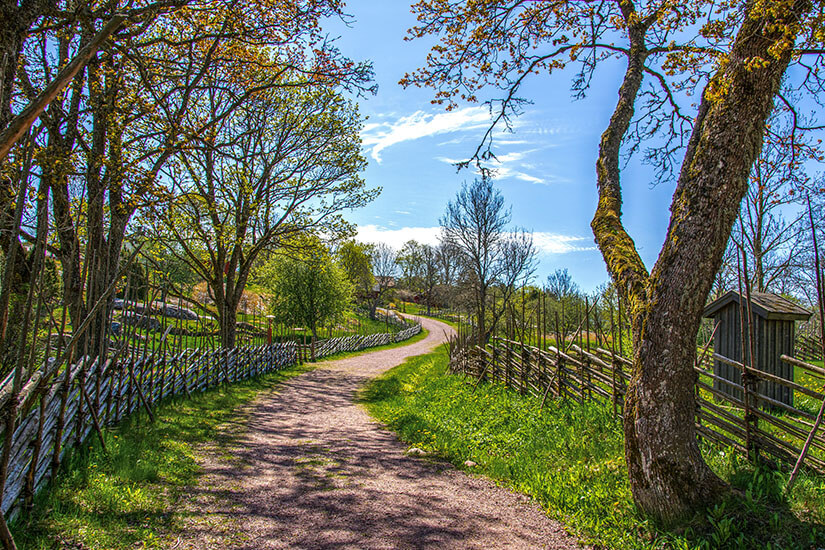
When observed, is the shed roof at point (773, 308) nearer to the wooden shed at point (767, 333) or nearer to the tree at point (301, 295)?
the wooden shed at point (767, 333)

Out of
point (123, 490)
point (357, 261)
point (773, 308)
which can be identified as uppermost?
point (357, 261)

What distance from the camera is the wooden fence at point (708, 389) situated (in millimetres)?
4094

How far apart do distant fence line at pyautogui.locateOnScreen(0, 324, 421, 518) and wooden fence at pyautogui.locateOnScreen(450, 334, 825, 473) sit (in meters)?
5.66

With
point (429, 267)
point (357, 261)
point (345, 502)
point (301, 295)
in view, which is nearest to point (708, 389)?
point (345, 502)

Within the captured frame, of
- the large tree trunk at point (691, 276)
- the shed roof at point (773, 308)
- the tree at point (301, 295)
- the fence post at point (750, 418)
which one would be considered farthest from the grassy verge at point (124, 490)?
the tree at point (301, 295)

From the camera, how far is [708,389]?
4.59 meters

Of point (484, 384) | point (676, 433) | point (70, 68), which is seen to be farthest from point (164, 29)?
point (676, 433)

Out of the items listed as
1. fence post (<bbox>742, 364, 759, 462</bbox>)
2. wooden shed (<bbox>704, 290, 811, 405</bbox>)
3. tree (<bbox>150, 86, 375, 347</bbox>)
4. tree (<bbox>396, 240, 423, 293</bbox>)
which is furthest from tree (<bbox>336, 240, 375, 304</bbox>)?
fence post (<bbox>742, 364, 759, 462</bbox>)

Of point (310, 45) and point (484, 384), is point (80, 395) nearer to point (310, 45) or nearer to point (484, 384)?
point (310, 45)

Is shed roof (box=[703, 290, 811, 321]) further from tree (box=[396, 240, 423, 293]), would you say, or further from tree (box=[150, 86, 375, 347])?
tree (box=[396, 240, 423, 293])

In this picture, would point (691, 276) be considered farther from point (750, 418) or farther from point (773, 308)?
point (773, 308)

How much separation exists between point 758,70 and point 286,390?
39.3 ft

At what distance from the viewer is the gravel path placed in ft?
12.2

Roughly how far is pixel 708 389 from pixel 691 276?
1702 mm
